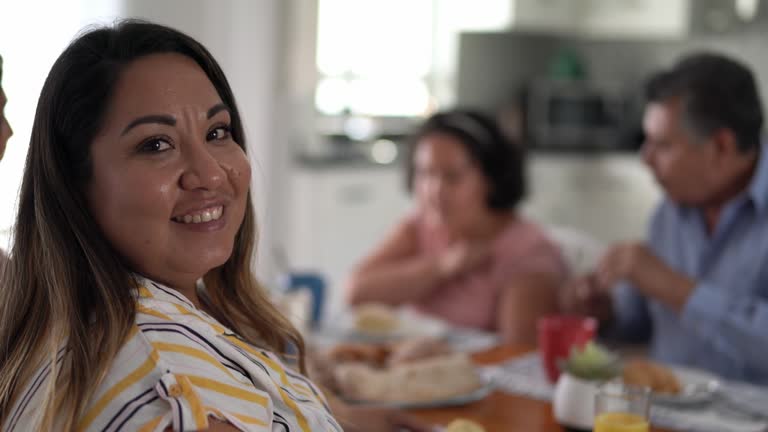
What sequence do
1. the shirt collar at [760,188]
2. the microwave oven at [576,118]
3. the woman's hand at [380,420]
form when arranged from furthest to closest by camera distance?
the microwave oven at [576,118] → the shirt collar at [760,188] → the woman's hand at [380,420]

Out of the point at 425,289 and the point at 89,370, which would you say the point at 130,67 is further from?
the point at 425,289

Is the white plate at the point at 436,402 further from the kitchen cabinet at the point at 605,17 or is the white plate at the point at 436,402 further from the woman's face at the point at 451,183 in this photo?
the kitchen cabinet at the point at 605,17

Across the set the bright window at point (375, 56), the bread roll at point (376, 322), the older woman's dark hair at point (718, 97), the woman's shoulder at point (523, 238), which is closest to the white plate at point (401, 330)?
the bread roll at point (376, 322)

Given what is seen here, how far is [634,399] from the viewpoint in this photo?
3.63 feet

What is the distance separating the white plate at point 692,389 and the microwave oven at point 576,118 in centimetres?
336

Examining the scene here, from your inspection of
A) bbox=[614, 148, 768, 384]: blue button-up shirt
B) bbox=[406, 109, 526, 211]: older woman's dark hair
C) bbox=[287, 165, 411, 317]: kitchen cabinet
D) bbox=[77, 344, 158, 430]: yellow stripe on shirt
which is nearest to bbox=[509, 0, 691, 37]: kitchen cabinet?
bbox=[287, 165, 411, 317]: kitchen cabinet

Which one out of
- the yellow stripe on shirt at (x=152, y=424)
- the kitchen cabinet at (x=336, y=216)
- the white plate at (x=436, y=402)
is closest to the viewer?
the yellow stripe on shirt at (x=152, y=424)

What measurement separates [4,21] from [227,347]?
261 cm

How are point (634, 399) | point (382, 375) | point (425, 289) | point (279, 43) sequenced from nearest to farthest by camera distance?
point (634, 399)
point (382, 375)
point (425, 289)
point (279, 43)

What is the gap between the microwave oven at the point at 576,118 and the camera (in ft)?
15.9

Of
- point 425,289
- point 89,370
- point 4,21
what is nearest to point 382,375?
point 89,370

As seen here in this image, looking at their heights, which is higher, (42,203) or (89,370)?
(42,203)

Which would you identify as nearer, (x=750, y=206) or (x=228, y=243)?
(x=228, y=243)

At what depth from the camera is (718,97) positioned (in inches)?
73.6
